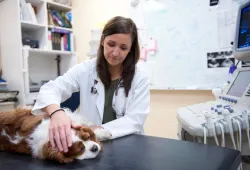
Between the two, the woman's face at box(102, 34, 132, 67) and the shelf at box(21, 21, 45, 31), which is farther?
the shelf at box(21, 21, 45, 31)

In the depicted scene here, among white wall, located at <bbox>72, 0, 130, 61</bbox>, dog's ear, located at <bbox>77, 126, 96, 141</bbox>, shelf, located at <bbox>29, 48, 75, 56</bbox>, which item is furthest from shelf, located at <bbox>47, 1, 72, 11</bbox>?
dog's ear, located at <bbox>77, 126, 96, 141</bbox>

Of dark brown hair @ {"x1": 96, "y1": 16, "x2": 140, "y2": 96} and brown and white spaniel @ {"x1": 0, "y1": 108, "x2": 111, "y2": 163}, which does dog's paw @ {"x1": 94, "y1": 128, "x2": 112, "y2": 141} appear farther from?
dark brown hair @ {"x1": 96, "y1": 16, "x2": 140, "y2": 96}

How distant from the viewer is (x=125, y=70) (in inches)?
51.4

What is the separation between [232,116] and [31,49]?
235cm

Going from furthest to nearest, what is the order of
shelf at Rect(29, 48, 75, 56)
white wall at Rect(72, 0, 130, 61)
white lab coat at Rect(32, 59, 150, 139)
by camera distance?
white wall at Rect(72, 0, 130, 61)
shelf at Rect(29, 48, 75, 56)
white lab coat at Rect(32, 59, 150, 139)

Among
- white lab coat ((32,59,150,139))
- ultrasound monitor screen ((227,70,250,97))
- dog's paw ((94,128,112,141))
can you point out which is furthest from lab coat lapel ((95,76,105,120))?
ultrasound monitor screen ((227,70,250,97))

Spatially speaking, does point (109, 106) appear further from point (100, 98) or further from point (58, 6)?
point (58, 6)

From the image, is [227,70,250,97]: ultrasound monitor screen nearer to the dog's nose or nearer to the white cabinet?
the dog's nose

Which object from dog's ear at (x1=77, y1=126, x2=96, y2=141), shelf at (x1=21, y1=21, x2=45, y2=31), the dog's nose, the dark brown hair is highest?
shelf at (x1=21, y1=21, x2=45, y2=31)

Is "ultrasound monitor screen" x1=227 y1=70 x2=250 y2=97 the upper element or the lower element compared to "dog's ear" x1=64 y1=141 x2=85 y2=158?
upper

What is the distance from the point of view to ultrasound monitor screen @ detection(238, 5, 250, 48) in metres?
1.32

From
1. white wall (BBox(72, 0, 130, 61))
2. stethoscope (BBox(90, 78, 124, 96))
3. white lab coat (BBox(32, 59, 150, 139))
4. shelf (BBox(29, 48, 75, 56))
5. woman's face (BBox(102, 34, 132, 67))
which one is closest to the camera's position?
white lab coat (BBox(32, 59, 150, 139))

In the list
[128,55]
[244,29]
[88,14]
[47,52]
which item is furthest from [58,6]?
[244,29]

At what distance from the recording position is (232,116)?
3.38ft
